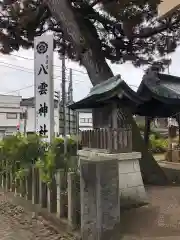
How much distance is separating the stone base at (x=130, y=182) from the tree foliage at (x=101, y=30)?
404 cm

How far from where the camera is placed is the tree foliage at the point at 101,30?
9820 millimetres

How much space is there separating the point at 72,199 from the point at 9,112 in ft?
155

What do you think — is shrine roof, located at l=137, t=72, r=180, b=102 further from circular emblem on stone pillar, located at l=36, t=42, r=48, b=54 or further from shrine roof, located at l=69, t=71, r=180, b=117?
circular emblem on stone pillar, located at l=36, t=42, r=48, b=54

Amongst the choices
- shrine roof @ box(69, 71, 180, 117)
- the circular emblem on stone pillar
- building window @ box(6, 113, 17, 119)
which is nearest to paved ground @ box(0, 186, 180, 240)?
shrine roof @ box(69, 71, 180, 117)

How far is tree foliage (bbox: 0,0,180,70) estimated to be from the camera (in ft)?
32.2

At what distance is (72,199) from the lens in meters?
5.84

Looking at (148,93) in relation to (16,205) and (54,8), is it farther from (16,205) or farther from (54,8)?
(16,205)

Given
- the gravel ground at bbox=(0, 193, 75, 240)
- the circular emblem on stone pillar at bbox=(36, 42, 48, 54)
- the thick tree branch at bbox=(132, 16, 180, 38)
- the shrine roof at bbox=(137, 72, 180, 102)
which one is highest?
the thick tree branch at bbox=(132, 16, 180, 38)

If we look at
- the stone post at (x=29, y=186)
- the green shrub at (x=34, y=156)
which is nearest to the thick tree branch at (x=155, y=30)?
the green shrub at (x=34, y=156)

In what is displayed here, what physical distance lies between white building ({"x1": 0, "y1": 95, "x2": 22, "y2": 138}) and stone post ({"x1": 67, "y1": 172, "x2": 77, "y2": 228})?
4632cm

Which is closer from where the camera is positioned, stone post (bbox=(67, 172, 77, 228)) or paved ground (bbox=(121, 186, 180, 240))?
paved ground (bbox=(121, 186, 180, 240))

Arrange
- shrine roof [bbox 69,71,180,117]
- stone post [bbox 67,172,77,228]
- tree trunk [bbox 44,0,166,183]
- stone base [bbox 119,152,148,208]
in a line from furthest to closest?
1. tree trunk [bbox 44,0,166,183]
2. shrine roof [bbox 69,71,180,117]
3. stone base [bbox 119,152,148,208]
4. stone post [bbox 67,172,77,228]

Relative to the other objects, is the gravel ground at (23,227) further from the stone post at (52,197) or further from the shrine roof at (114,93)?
the shrine roof at (114,93)

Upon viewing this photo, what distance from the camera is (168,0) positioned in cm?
621
